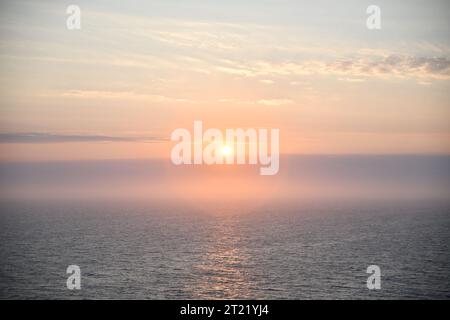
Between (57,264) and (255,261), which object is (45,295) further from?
(255,261)

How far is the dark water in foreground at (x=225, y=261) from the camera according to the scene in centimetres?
7031

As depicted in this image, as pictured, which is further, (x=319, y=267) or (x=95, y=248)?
(x=95, y=248)

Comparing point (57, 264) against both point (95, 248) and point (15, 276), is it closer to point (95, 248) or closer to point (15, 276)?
point (15, 276)

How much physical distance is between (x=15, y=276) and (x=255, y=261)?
139ft

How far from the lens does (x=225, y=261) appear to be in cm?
9350

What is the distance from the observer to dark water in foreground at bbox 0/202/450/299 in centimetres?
7031

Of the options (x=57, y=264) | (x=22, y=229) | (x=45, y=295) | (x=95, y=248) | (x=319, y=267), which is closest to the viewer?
(x=45, y=295)

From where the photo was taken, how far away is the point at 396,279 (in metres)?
76.9
